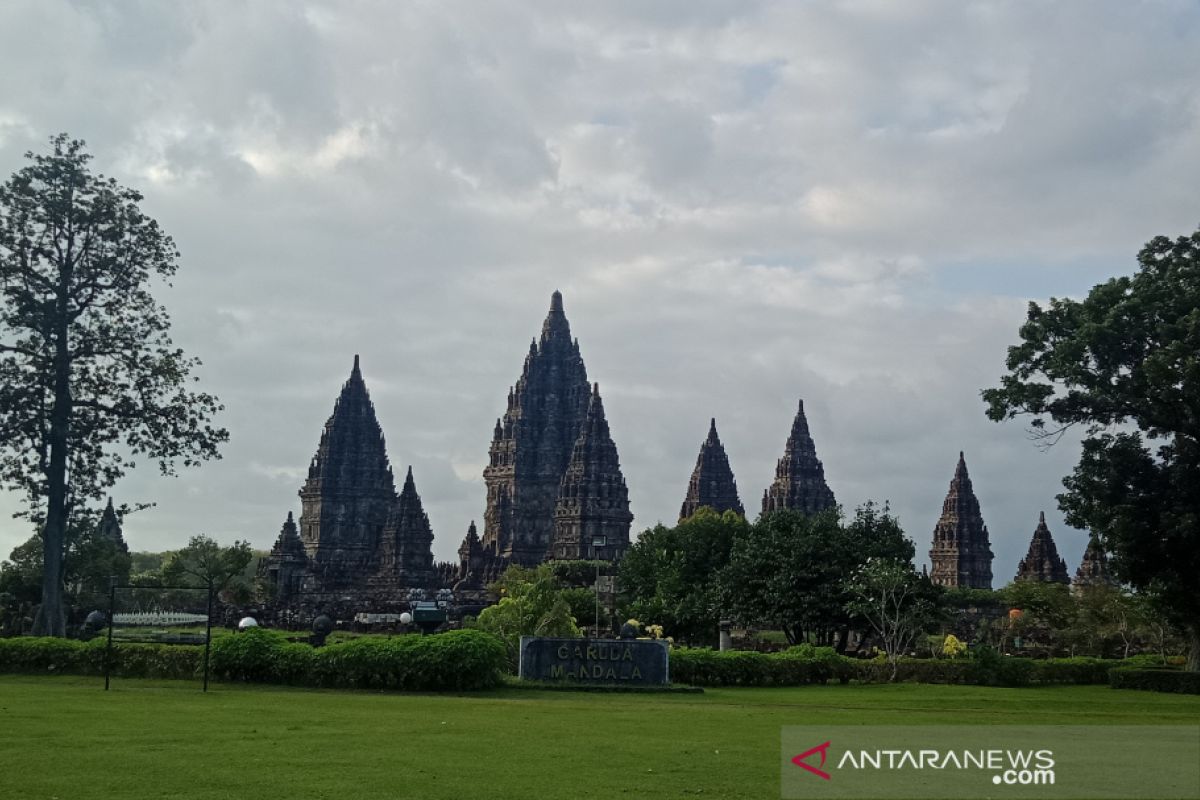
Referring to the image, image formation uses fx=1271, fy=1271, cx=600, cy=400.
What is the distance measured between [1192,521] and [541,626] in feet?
61.0

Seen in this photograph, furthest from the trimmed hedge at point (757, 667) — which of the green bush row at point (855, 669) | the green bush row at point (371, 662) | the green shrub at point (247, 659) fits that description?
the green shrub at point (247, 659)

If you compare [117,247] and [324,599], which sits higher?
[117,247]

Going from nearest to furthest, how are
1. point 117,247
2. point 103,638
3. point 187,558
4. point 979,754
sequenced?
point 979,754 → point 103,638 → point 117,247 → point 187,558

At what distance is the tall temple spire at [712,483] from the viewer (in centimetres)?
13675

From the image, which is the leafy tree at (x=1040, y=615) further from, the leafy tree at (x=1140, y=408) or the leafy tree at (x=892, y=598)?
the leafy tree at (x=1140, y=408)

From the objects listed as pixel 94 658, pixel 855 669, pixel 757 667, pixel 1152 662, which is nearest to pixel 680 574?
pixel 1152 662

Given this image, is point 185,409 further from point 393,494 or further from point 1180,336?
point 393,494

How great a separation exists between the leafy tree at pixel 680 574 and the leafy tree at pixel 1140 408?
964 inches

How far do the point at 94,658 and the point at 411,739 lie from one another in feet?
58.8

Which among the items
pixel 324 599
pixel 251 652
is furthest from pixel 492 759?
pixel 324 599

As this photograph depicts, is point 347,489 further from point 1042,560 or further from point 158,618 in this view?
point 158,618

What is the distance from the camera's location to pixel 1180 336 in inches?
1358

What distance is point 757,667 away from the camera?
117 ft

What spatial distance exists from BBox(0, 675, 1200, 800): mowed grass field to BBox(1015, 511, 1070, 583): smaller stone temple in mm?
91423
